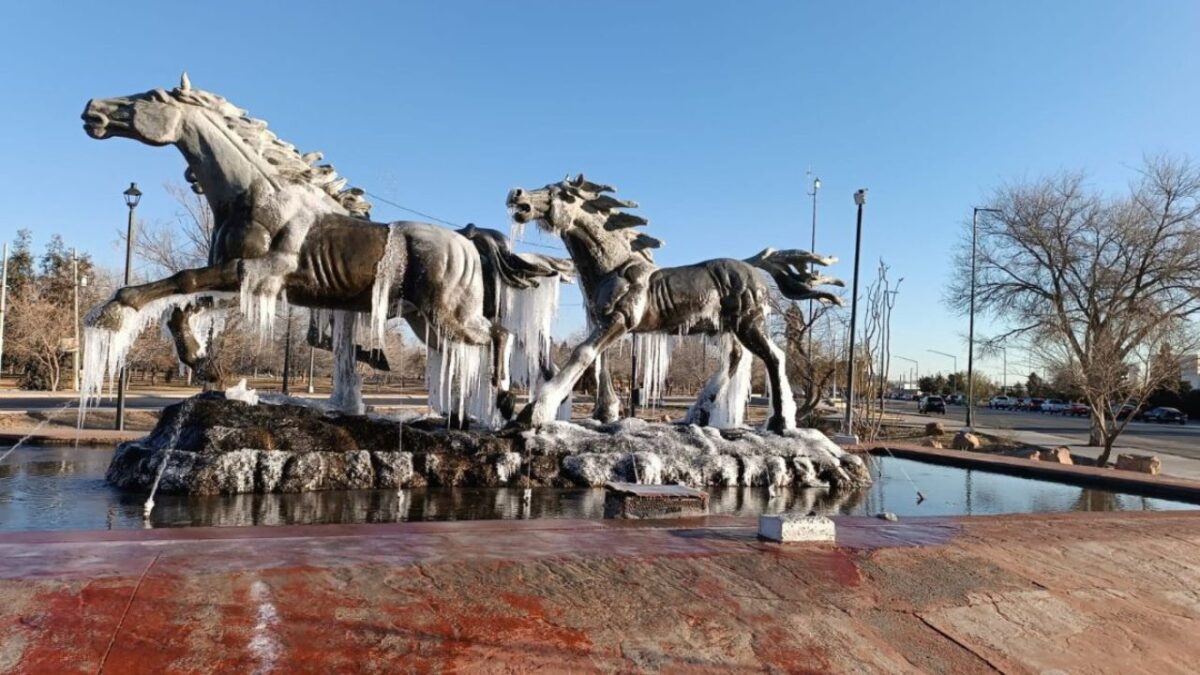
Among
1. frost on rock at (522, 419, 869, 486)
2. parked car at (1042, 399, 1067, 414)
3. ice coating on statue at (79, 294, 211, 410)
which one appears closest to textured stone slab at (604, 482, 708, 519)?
Answer: frost on rock at (522, 419, 869, 486)

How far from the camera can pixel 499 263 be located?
9.77 metres

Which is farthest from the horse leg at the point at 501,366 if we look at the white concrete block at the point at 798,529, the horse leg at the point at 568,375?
the white concrete block at the point at 798,529

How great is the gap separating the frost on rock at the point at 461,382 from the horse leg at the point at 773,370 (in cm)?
365

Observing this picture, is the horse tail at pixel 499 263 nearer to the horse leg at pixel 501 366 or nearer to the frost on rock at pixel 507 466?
the horse leg at pixel 501 366

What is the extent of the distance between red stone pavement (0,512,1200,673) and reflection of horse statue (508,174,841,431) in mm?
4917

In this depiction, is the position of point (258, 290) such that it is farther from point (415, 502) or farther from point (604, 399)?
point (604, 399)

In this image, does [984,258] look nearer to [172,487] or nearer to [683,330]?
[683,330]

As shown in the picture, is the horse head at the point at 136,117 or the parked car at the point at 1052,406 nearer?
the horse head at the point at 136,117

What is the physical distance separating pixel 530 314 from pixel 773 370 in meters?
3.50

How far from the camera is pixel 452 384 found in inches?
364

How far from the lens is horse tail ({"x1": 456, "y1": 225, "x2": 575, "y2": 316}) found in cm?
974

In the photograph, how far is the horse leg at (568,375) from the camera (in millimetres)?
9258

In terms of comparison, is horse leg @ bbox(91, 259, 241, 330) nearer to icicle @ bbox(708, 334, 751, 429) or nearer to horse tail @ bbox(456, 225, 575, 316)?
horse tail @ bbox(456, 225, 575, 316)

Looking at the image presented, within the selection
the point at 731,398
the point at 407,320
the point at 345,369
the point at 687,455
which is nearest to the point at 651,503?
the point at 687,455
